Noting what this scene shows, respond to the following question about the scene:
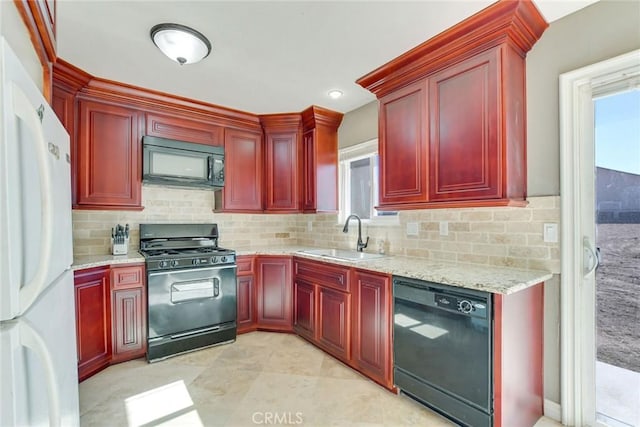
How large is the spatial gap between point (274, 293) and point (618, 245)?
107 inches

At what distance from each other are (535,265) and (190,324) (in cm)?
274

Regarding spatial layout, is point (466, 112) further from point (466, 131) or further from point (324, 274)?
point (324, 274)

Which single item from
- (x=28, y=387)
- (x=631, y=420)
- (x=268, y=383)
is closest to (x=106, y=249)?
(x=268, y=383)

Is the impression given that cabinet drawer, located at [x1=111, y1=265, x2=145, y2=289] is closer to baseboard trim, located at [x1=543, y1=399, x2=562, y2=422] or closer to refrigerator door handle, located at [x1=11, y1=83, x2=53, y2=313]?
refrigerator door handle, located at [x1=11, y1=83, x2=53, y2=313]

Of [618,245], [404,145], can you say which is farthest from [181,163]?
[618,245]

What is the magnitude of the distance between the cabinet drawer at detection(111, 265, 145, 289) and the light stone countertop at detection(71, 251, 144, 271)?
6 centimetres

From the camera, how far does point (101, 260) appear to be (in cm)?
Answer: 245

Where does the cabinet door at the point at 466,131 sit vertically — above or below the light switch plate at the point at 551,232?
above

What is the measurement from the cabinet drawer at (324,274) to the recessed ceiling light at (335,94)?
5.27ft

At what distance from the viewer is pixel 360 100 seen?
3.04 metres

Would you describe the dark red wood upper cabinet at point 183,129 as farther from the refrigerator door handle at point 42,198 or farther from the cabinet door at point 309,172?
the refrigerator door handle at point 42,198

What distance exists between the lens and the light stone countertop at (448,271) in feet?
5.21

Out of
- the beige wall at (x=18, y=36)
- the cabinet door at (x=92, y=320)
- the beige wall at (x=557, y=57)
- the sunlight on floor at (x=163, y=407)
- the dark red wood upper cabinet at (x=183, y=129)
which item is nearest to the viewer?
the beige wall at (x=18, y=36)

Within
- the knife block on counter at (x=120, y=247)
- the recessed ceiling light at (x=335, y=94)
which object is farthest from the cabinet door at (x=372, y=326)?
the knife block on counter at (x=120, y=247)
